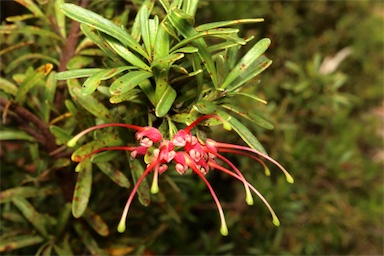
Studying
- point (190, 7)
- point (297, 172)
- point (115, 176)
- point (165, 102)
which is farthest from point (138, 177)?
point (297, 172)

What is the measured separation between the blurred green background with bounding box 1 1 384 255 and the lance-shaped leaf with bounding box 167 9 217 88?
0.41 m

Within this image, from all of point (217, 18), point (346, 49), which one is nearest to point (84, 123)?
point (217, 18)

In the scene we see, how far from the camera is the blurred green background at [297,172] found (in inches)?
46.6

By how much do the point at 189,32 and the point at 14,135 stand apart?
40 centimetres

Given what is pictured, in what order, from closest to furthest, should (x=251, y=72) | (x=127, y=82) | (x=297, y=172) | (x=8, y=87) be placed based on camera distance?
(x=127, y=82)
(x=251, y=72)
(x=8, y=87)
(x=297, y=172)

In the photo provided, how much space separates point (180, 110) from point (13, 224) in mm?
517

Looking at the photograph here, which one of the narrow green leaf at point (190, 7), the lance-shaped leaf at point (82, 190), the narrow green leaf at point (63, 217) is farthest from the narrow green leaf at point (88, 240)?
the narrow green leaf at point (190, 7)

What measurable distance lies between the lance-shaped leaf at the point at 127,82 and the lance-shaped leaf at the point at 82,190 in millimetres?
211

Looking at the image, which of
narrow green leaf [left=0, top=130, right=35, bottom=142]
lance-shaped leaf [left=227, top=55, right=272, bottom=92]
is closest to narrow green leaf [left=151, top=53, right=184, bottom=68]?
lance-shaped leaf [left=227, top=55, right=272, bottom=92]

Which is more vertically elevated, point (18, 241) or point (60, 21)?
point (60, 21)

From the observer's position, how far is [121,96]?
635 mm

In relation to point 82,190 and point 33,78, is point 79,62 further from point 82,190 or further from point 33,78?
point 82,190

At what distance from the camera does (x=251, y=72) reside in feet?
2.31

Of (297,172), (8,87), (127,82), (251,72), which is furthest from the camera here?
(297,172)
